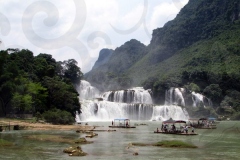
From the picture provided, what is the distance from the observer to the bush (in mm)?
45219

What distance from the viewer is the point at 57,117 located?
150 ft

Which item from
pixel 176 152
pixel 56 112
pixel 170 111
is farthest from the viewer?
pixel 170 111

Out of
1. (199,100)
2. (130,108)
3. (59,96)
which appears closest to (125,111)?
(130,108)

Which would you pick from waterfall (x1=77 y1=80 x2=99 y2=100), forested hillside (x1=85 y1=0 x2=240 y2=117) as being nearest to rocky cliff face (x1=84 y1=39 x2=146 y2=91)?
forested hillside (x1=85 y1=0 x2=240 y2=117)

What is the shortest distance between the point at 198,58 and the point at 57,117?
80.6 m

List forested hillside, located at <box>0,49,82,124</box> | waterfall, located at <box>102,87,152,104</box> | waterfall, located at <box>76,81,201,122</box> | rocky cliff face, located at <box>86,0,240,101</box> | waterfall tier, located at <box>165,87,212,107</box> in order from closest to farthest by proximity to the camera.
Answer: forested hillside, located at <box>0,49,82,124</box> → waterfall, located at <box>76,81,201,122</box> → waterfall, located at <box>102,87,152,104</box> → waterfall tier, located at <box>165,87,212,107</box> → rocky cliff face, located at <box>86,0,240,101</box>

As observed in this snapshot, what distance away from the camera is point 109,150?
69.4 ft

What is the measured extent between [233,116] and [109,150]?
194 feet

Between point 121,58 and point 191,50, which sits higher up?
point 121,58

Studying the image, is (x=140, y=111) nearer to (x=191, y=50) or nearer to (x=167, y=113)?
(x=167, y=113)

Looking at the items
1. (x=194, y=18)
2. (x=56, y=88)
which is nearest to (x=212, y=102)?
(x=56, y=88)

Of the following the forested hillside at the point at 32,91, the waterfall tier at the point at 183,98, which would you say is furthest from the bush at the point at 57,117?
the waterfall tier at the point at 183,98

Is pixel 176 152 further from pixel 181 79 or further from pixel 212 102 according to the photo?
pixel 181 79

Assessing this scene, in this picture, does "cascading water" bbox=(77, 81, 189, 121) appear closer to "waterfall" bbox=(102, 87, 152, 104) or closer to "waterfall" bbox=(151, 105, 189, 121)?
"waterfall" bbox=(151, 105, 189, 121)
